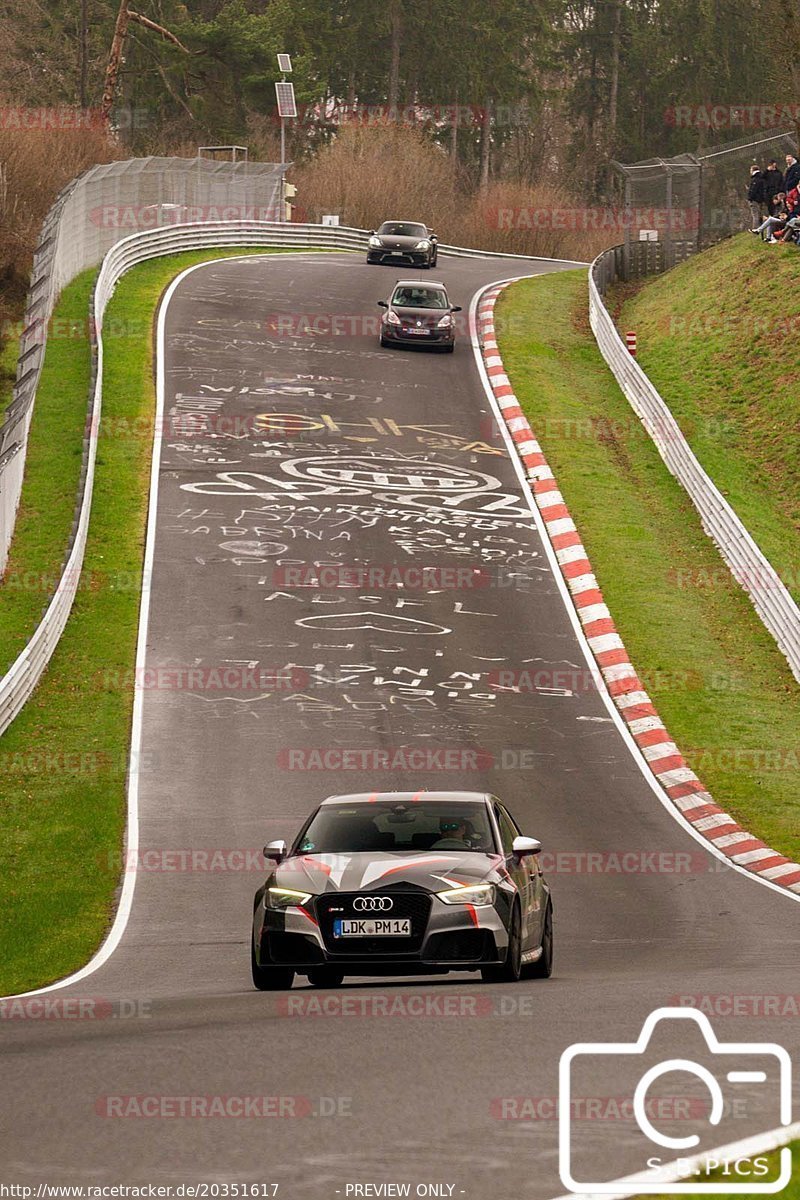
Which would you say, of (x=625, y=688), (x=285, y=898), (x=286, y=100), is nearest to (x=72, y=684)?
(x=625, y=688)

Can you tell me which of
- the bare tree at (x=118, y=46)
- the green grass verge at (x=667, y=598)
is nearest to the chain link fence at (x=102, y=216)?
the green grass verge at (x=667, y=598)

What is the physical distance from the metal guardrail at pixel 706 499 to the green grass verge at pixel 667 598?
0.68ft

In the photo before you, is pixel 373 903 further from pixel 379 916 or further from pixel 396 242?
pixel 396 242

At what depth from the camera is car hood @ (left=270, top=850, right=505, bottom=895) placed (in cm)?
1105

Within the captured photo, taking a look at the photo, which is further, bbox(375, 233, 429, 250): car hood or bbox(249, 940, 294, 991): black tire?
bbox(375, 233, 429, 250): car hood

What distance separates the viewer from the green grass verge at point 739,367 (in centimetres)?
3466

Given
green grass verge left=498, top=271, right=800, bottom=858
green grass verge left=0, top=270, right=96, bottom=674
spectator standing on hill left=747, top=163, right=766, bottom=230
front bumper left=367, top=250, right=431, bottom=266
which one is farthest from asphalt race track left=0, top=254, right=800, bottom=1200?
front bumper left=367, top=250, right=431, bottom=266

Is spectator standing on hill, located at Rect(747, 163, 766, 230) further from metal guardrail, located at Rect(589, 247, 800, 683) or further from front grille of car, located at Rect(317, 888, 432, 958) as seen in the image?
front grille of car, located at Rect(317, 888, 432, 958)

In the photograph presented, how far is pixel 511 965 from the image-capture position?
11141mm

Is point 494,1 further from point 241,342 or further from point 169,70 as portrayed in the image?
point 241,342

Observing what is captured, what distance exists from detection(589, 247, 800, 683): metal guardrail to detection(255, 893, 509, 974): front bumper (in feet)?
52.7

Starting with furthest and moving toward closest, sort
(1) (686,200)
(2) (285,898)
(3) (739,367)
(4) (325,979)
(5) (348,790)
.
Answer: (1) (686,200) < (3) (739,367) < (5) (348,790) < (4) (325,979) < (2) (285,898)

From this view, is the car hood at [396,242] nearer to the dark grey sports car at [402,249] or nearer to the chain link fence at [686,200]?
the dark grey sports car at [402,249]

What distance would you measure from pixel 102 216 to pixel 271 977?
136ft
